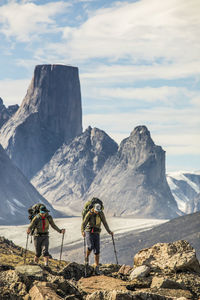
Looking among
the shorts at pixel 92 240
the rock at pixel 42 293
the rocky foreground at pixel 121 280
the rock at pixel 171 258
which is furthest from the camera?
the shorts at pixel 92 240

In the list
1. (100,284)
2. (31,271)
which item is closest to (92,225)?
(100,284)

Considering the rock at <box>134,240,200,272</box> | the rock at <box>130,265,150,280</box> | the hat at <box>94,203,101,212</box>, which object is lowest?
the rock at <box>130,265,150,280</box>

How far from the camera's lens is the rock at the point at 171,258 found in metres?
17.1

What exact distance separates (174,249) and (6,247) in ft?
78.8

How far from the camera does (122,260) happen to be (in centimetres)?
13712

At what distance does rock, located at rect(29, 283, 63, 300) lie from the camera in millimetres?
Answer: 11373

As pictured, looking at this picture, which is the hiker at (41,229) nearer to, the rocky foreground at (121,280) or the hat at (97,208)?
the hat at (97,208)

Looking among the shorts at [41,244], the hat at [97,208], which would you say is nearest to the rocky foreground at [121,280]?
the hat at [97,208]

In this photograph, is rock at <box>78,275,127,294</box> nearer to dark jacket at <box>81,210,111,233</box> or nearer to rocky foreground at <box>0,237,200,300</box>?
rocky foreground at <box>0,237,200,300</box>

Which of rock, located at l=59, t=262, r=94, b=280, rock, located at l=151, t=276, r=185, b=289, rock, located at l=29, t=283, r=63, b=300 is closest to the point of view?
rock, located at l=29, t=283, r=63, b=300

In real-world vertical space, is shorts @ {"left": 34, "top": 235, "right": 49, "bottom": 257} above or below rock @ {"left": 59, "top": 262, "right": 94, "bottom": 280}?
above

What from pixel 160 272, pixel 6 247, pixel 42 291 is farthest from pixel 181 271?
pixel 6 247

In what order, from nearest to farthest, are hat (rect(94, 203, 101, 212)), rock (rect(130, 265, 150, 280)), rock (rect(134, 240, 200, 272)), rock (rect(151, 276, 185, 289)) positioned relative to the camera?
1. rock (rect(151, 276, 185, 289))
2. rock (rect(130, 265, 150, 280))
3. rock (rect(134, 240, 200, 272))
4. hat (rect(94, 203, 101, 212))

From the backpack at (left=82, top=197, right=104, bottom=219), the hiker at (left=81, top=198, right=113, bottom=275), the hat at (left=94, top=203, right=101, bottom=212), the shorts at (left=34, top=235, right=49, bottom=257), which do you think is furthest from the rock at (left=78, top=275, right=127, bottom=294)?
the shorts at (left=34, top=235, right=49, bottom=257)
